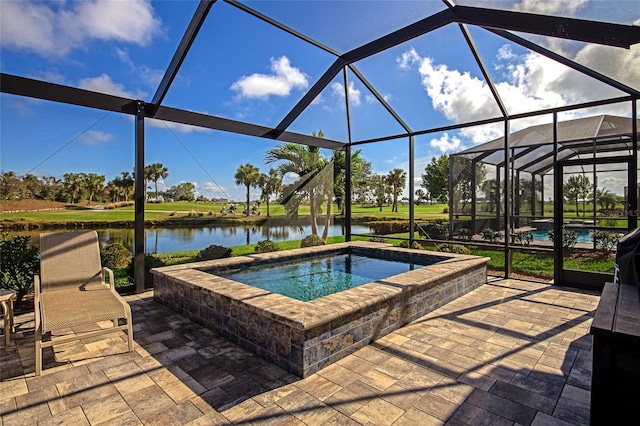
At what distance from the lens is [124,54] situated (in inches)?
212

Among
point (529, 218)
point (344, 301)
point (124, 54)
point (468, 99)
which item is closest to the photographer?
point (344, 301)

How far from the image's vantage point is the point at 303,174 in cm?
1048

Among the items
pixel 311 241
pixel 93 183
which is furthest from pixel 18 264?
pixel 311 241

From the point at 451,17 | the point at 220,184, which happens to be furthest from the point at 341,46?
the point at 220,184

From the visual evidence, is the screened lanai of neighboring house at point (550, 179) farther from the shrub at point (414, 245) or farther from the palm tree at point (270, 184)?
the palm tree at point (270, 184)

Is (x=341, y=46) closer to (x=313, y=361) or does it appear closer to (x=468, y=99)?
(x=468, y=99)

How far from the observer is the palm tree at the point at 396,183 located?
15094 millimetres

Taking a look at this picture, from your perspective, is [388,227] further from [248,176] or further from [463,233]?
[248,176]

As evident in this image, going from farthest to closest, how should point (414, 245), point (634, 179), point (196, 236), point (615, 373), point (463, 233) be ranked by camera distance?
point (463, 233)
point (414, 245)
point (196, 236)
point (634, 179)
point (615, 373)

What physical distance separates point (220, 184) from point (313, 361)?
19.8 feet

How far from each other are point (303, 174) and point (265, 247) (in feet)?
9.62


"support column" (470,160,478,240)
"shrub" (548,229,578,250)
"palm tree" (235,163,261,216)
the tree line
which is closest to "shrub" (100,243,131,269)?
the tree line

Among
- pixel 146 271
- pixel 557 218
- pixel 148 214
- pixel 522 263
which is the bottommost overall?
pixel 522 263

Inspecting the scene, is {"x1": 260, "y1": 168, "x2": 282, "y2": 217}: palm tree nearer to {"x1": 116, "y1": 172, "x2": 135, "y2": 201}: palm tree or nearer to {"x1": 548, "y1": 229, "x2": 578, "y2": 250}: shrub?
{"x1": 116, "y1": 172, "x2": 135, "y2": 201}: palm tree
